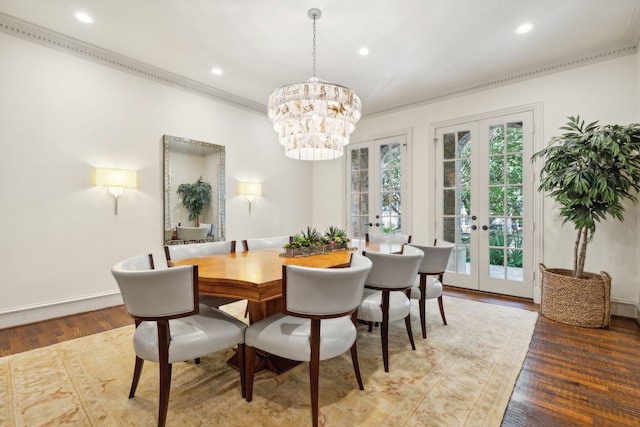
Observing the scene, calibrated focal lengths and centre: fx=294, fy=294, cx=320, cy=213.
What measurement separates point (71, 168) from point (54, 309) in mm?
1499

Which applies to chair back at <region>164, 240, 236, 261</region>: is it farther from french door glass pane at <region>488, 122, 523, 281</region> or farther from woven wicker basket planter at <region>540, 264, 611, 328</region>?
french door glass pane at <region>488, 122, 523, 281</region>

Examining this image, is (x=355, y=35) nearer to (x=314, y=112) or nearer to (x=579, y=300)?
(x=314, y=112)

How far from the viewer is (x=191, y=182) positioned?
4148mm

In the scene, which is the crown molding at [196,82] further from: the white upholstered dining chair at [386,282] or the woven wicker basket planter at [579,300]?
the white upholstered dining chair at [386,282]

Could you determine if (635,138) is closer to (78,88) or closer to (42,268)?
(78,88)

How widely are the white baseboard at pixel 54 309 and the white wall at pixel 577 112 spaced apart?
4320 mm

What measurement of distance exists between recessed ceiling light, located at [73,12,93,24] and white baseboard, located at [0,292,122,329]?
284cm

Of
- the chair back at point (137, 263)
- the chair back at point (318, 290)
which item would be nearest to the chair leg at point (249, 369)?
the chair back at point (318, 290)

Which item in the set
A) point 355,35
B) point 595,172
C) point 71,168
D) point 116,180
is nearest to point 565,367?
point 595,172

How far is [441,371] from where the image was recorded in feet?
6.82

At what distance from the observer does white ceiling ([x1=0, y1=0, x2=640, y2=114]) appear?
104 inches

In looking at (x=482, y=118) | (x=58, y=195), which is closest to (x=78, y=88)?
(x=58, y=195)

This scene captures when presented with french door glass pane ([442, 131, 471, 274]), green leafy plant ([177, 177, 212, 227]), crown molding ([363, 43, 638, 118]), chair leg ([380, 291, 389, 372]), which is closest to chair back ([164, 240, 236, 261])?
chair leg ([380, 291, 389, 372])

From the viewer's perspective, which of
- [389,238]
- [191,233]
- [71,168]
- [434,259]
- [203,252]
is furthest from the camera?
[191,233]
